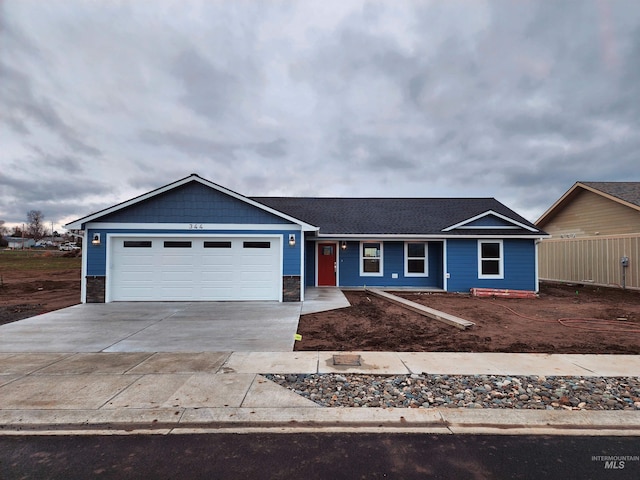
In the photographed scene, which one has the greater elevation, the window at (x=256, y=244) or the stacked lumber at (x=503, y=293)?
the window at (x=256, y=244)

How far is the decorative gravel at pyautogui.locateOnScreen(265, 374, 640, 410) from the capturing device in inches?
146

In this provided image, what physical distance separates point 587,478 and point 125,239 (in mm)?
12333

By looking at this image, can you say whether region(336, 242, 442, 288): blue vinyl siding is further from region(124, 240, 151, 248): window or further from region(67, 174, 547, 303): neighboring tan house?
region(124, 240, 151, 248): window

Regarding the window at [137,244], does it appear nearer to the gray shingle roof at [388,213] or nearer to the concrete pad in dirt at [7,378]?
the gray shingle roof at [388,213]

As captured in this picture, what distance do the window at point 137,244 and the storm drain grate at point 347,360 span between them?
8.60m

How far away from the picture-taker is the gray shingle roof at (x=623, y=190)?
15.0 meters

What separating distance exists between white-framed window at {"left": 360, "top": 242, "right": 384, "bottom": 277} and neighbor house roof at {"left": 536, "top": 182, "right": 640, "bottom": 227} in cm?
1196

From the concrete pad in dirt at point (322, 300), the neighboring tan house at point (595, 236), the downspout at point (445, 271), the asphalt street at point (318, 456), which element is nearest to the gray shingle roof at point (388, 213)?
the downspout at point (445, 271)

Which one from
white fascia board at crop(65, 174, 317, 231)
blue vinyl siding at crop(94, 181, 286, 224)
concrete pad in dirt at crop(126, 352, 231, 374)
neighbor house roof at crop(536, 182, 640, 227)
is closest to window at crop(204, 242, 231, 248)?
blue vinyl siding at crop(94, 181, 286, 224)

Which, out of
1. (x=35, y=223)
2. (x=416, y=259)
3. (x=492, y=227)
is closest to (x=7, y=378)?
(x=416, y=259)

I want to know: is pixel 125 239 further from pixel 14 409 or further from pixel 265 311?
pixel 14 409

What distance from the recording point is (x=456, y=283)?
13578 mm

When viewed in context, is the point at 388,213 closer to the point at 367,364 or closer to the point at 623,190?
the point at 367,364

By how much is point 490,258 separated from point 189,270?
40.9ft
